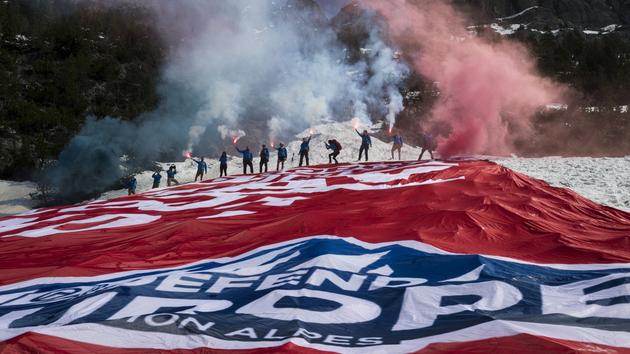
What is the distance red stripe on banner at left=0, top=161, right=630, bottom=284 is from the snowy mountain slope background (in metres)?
2.80

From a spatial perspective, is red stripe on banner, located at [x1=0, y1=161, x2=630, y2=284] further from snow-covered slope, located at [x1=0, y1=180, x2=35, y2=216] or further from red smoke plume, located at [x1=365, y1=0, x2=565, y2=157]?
red smoke plume, located at [x1=365, y1=0, x2=565, y2=157]

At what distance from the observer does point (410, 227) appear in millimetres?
7812

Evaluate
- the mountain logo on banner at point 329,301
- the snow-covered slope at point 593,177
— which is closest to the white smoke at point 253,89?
the snow-covered slope at point 593,177

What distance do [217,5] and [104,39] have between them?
16.1 meters

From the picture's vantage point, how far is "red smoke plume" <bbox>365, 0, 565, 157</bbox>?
2672cm

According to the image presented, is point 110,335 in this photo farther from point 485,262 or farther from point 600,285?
point 600,285

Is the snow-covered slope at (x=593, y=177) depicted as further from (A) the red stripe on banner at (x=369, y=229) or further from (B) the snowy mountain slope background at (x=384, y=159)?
(A) the red stripe on banner at (x=369, y=229)

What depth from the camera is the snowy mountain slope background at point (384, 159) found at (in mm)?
13109

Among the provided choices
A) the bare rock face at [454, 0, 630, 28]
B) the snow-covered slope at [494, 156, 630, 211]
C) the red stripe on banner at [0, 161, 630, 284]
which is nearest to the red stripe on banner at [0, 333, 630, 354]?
the red stripe on banner at [0, 161, 630, 284]

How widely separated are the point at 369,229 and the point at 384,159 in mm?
24466

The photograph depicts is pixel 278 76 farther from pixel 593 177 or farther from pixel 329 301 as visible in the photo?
pixel 329 301

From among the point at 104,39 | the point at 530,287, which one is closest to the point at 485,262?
the point at 530,287

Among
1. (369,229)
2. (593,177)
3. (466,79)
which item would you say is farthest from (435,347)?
(466,79)

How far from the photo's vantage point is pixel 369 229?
7859mm
